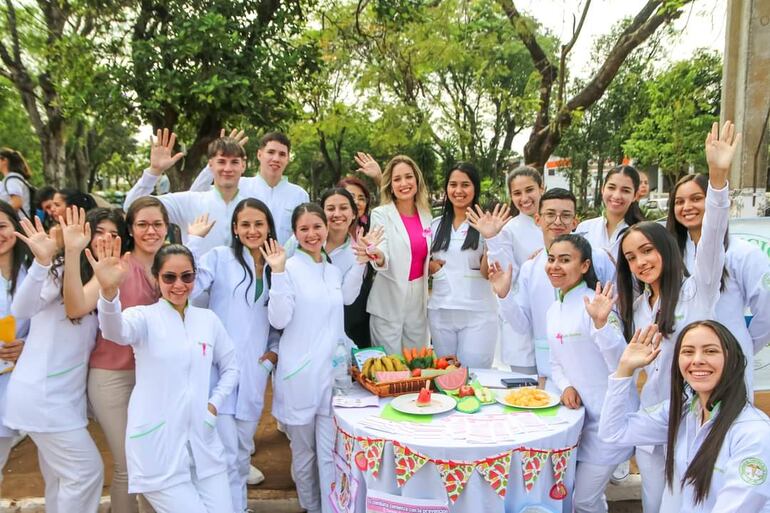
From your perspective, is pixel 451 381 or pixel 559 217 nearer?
pixel 451 381

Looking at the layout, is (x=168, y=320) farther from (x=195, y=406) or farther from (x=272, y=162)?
(x=272, y=162)

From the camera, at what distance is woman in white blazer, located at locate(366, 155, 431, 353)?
12.7 ft

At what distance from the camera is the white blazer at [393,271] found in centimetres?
385

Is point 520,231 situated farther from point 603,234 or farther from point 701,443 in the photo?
point 701,443

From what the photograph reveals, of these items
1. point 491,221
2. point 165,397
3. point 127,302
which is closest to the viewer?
point 165,397

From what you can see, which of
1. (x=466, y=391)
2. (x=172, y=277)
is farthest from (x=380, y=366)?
(x=172, y=277)

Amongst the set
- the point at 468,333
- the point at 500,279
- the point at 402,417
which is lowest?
the point at 402,417

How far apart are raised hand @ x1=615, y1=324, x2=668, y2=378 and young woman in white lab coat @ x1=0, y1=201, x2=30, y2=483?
3024 mm

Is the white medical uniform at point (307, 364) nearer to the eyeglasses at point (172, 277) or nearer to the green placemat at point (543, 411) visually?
the eyeglasses at point (172, 277)

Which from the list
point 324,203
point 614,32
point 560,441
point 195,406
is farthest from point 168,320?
point 614,32

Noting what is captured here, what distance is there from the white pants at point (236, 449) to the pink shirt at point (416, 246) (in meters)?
1.49

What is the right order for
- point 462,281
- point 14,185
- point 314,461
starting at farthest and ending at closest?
1. point 14,185
2. point 462,281
3. point 314,461

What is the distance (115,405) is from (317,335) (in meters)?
1.12

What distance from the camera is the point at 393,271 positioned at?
12.6ft
